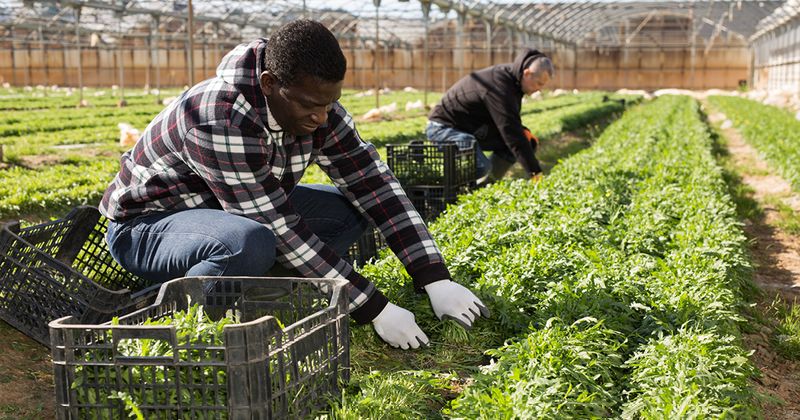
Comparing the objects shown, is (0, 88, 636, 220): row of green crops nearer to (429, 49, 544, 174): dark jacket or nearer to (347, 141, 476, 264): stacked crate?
(347, 141, 476, 264): stacked crate

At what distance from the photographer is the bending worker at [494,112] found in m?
7.40

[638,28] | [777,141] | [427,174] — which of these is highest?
[638,28]

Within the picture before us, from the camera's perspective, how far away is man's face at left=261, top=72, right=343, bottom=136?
3125 millimetres

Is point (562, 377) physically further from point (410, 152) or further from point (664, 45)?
point (664, 45)

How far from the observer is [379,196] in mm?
3885

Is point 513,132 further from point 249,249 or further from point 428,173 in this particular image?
point 249,249

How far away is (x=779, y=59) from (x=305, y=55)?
42.1m

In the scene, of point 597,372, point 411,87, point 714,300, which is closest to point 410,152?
point 714,300

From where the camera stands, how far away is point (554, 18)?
41531 mm

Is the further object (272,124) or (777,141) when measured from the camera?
(777,141)

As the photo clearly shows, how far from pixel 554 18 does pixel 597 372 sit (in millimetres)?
40358

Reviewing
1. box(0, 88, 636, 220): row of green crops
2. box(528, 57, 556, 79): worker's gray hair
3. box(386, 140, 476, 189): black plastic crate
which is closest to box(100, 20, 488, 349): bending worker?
box(386, 140, 476, 189): black plastic crate

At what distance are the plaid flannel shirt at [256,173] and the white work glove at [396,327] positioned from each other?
70 millimetres

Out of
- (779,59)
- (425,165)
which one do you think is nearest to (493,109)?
(425,165)
